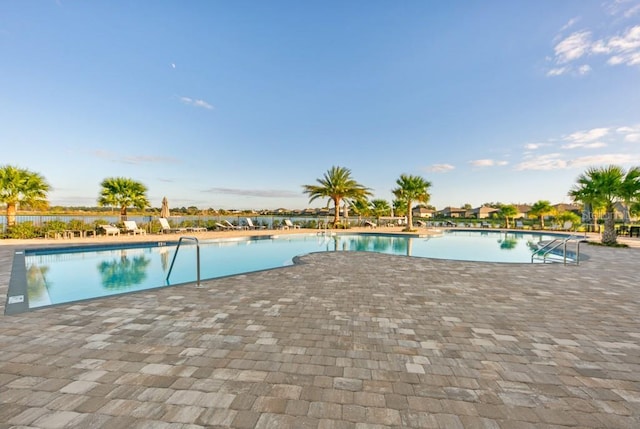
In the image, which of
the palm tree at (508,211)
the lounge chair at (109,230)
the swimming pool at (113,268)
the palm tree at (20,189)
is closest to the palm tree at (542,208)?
the palm tree at (508,211)

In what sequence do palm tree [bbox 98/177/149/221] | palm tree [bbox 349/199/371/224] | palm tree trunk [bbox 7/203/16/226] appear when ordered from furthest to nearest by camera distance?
palm tree [bbox 349/199/371/224] → palm tree [bbox 98/177/149/221] → palm tree trunk [bbox 7/203/16/226]

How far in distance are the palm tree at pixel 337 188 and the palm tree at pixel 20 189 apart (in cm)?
1877

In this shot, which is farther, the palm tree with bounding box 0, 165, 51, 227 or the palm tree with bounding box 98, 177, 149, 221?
the palm tree with bounding box 98, 177, 149, 221

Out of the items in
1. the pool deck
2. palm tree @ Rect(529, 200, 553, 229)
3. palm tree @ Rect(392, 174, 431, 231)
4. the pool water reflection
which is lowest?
the pool water reflection

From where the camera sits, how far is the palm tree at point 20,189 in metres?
13.6

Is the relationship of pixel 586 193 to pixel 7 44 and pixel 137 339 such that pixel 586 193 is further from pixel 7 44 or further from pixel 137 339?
pixel 7 44

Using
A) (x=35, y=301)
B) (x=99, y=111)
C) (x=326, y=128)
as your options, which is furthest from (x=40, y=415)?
(x=326, y=128)

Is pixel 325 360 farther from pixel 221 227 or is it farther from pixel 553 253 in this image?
pixel 221 227

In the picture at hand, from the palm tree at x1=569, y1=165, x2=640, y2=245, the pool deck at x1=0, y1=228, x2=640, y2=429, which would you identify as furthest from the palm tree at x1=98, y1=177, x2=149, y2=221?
the palm tree at x1=569, y1=165, x2=640, y2=245

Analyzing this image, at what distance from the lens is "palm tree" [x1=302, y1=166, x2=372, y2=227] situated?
25875mm

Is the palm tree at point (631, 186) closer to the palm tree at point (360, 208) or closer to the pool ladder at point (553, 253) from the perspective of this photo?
the pool ladder at point (553, 253)

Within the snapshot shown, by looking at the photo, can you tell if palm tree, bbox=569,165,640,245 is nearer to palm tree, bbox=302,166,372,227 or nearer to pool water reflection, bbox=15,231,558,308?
pool water reflection, bbox=15,231,558,308

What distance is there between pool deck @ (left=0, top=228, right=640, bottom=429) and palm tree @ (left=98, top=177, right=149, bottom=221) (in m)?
16.3

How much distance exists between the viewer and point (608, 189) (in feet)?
41.5
